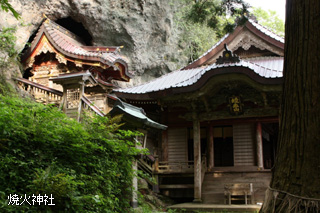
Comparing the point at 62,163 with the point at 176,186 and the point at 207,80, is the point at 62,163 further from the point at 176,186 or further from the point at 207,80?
the point at 176,186

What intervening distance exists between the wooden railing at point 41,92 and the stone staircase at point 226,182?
710 cm

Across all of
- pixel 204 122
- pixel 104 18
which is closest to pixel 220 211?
pixel 204 122

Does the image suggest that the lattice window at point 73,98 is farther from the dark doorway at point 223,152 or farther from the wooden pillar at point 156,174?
the dark doorway at point 223,152

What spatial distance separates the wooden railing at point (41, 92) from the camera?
571 inches

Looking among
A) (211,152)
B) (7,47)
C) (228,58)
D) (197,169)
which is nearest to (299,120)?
(197,169)

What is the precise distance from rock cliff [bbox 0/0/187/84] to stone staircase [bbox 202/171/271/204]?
11128mm

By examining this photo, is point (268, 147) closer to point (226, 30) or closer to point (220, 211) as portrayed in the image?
point (220, 211)

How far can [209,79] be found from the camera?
12398mm

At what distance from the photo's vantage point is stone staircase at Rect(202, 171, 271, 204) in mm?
12484

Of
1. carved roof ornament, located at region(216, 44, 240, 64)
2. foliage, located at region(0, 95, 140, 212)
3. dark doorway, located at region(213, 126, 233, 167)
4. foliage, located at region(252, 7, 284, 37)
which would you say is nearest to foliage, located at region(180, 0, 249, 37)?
foliage, located at region(0, 95, 140, 212)

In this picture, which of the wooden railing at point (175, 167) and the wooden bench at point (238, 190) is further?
the wooden railing at point (175, 167)

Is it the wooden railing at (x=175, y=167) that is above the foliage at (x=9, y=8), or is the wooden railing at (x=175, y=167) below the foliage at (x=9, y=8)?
below

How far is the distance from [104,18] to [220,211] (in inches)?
576

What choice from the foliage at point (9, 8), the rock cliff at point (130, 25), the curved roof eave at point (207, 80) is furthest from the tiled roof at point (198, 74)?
the foliage at point (9, 8)
